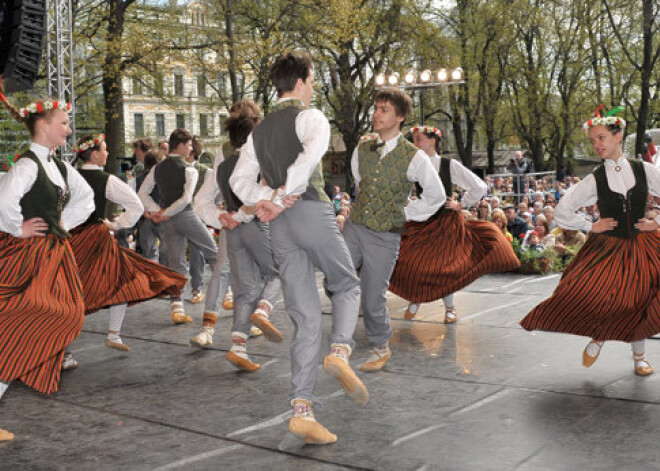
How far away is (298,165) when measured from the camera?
12.8ft

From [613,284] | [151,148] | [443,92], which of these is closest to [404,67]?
[443,92]

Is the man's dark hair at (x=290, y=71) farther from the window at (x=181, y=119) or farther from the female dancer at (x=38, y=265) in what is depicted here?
the window at (x=181, y=119)

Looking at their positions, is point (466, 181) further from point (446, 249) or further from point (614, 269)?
point (614, 269)

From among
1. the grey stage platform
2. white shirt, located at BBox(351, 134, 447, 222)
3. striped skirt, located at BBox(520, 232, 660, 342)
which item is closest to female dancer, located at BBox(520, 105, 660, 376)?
striped skirt, located at BBox(520, 232, 660, 342)

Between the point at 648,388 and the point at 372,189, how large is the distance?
6.78ft

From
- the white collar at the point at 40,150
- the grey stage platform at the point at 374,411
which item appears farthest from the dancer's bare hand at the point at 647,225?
the white collar at the point at 40,150

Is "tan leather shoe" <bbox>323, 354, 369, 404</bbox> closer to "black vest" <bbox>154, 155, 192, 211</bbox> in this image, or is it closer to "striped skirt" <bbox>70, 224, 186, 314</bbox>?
"striped skirt" <bbox>70, 224, 186, 314</bbox>

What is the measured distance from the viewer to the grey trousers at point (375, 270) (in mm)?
5516

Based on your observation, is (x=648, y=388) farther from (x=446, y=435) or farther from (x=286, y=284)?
(x=286, y=284)

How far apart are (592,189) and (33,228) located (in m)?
3.35

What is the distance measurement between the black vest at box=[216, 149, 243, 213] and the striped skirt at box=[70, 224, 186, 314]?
2.66ft

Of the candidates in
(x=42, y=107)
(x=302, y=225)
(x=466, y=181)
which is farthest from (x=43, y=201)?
(x=466, y=181)

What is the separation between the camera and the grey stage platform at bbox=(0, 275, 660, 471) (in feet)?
12.4

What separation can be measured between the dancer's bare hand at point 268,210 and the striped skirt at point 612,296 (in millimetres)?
2038
